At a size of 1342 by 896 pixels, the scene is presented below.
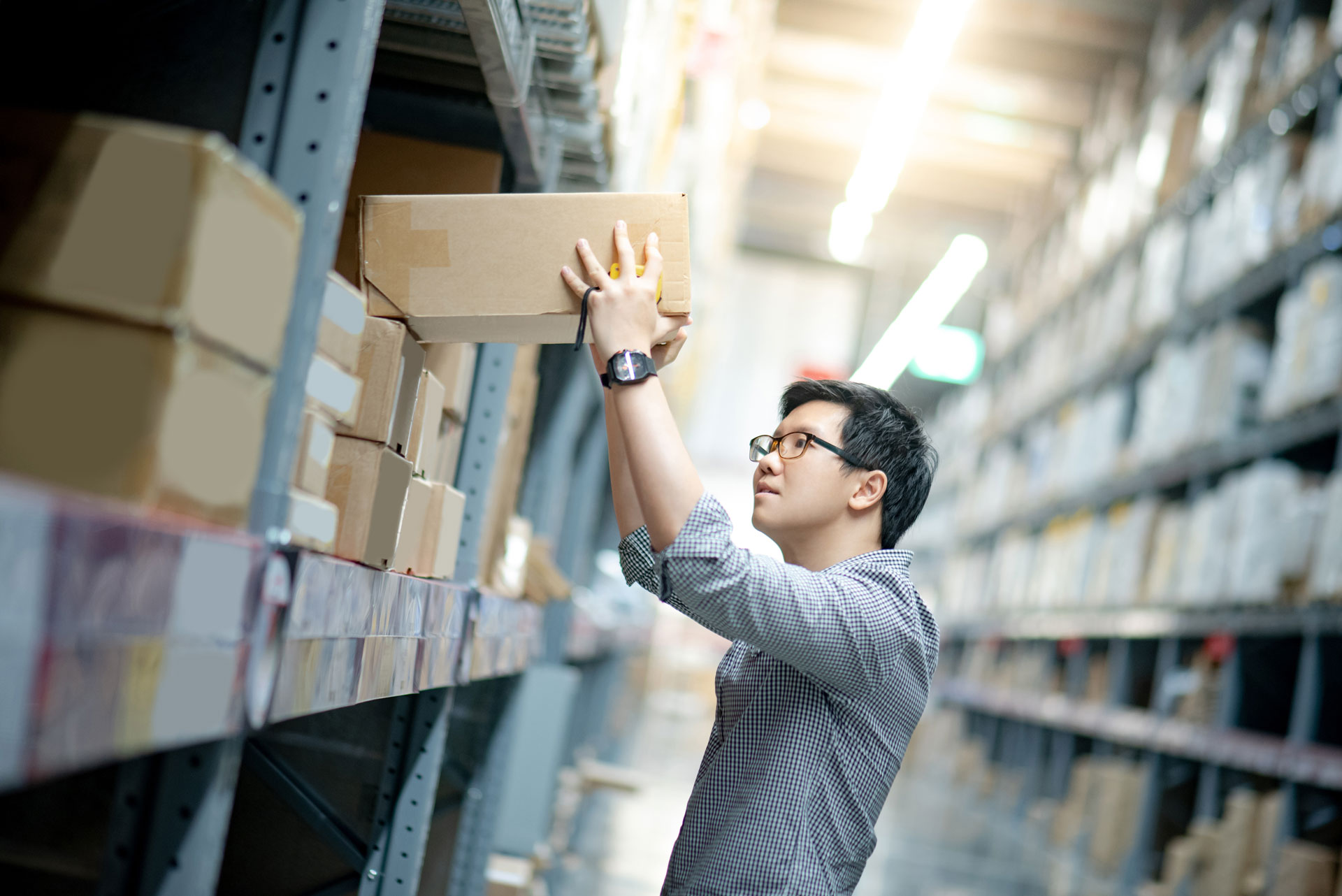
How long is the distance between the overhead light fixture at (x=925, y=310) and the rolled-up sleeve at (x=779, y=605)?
38.1 feet

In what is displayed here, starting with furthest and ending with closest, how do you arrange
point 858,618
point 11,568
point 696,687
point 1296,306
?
point 696,687, point 1296,306, point 858,618, point 11,568

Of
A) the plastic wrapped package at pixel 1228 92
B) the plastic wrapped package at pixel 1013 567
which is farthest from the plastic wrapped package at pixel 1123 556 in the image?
the plastic wrapped package at pixel 1228 92

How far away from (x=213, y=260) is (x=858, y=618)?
3.34 ft

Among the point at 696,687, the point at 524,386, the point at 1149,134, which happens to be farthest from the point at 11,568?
the point at 696,687

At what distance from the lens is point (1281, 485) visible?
5.56 metres

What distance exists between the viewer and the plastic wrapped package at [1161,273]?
309 inches

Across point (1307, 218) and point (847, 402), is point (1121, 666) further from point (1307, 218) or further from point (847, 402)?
point (847, 402)

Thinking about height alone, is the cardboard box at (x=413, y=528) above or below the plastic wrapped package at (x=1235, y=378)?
below

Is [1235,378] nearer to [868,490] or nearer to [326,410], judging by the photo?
[868,490]

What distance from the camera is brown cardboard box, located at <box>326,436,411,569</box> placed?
169 cm

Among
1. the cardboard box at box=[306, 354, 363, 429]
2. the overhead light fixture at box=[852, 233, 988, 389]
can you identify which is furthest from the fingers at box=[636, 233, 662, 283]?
the overhead light fixture at box=[852, 233, 988, 389]

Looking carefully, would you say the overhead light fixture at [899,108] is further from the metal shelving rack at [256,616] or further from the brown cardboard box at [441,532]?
the brown cardboard box at [441,532]

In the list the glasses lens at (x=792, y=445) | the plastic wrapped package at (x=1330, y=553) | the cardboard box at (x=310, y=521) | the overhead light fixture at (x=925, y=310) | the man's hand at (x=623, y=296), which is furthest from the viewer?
the overhead light fixture at (x=925, y=310)

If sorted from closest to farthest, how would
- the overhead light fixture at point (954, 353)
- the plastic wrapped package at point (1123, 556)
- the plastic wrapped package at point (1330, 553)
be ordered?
the plastic wrapped package at point (1330, 553), the plastic wrapped package at point (1123, 556), the overhead light fixture at point (954, 353)
